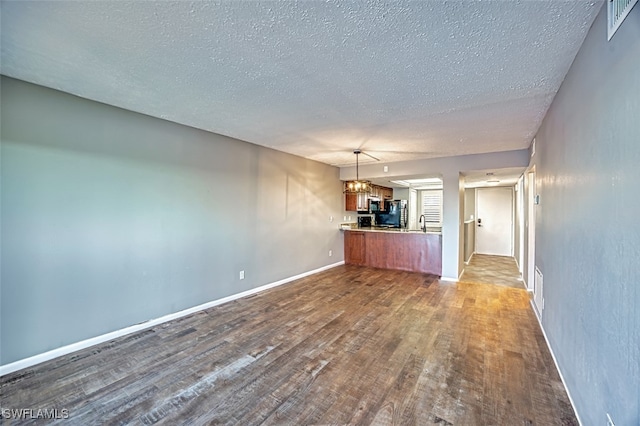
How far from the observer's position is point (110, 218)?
2.89m

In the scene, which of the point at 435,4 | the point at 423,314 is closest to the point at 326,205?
the point at 423,314

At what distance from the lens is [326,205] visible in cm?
625

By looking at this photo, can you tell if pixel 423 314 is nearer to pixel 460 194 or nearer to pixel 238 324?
pixel 238 324

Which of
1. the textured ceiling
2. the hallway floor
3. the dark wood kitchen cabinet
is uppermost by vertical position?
the textured ceiling

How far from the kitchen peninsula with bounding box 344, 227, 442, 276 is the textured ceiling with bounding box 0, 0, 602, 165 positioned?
3.11 metres

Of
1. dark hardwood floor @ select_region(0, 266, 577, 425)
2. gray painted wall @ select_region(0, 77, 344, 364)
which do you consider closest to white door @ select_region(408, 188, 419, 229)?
dark hardwood floor @ select_region(0, 266, 577, 425)

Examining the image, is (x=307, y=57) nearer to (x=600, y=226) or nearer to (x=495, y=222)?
(x=600, y=226)

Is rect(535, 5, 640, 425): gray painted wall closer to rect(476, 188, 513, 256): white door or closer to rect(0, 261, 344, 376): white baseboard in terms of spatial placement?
rect(0, 261, 344, 376): white baseboard

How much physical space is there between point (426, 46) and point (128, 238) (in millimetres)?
3365

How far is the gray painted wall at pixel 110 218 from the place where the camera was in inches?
93.3

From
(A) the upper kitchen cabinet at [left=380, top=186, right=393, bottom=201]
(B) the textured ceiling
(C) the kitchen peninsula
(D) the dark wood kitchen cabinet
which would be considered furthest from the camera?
(A) the upper kitchen cabinet at [left=380, top=186, right=393, bottom=201]

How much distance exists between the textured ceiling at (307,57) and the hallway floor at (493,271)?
3.22 meters

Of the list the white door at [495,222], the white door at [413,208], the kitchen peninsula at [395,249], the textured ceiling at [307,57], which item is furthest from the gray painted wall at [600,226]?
the white door at [413,208]

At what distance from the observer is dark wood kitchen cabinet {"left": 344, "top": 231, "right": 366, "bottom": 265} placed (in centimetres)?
670
